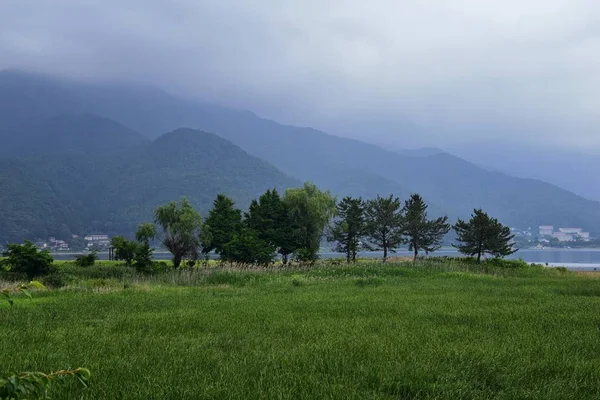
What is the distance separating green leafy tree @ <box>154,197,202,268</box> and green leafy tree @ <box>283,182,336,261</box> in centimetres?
970

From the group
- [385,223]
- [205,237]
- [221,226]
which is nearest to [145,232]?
[205,237]

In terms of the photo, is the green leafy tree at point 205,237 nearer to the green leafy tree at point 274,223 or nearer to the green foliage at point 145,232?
the green foliage at point 145,232

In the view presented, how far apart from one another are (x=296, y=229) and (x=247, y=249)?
6.80 m

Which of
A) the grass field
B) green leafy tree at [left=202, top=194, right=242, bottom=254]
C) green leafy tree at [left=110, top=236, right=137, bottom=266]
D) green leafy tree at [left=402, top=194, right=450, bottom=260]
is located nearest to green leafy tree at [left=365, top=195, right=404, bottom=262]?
green leafy tree at [left=402, top=194, right=450, bottom=260]

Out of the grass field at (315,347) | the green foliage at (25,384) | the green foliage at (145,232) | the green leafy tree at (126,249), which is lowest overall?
the grass field at (315,347)

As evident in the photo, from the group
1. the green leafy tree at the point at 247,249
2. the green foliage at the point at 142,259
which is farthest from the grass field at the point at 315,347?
the green leafy tree at the point at 247,249

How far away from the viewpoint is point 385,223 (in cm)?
5191

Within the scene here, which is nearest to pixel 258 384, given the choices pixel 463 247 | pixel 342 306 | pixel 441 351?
Result: pixel 441 351

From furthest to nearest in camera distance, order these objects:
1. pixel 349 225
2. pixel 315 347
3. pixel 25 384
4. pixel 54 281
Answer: pixel 349 225
pixel 54 281
pixel 315 347
pixel 25 384

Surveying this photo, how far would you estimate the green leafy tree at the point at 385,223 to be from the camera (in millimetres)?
51844

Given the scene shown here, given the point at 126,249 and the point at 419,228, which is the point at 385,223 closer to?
the point at 419,228

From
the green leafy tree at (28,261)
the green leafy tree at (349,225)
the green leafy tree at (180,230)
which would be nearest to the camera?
the green leafy tree at (28,261)

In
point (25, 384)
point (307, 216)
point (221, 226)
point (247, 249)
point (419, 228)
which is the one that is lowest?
point (247, 249)

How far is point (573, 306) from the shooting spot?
51.1 feet
